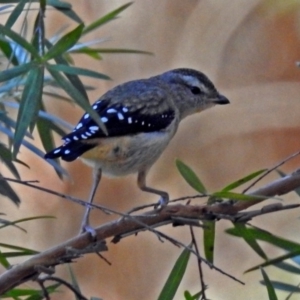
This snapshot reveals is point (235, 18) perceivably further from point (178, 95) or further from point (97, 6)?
point (178, 95)

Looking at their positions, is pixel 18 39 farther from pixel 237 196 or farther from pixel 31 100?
pixel 237 196

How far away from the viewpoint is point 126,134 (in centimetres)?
83

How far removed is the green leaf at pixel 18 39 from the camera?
1.79 ft

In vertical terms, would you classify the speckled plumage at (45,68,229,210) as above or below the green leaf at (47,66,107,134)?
above

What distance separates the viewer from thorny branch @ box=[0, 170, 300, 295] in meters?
0.58

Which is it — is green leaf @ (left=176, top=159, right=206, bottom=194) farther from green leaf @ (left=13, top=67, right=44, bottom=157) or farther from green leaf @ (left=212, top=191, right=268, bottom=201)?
green leaf @ (left=13, top=67, right=44, bottom=157)

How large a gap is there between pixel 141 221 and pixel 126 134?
0.83 feet

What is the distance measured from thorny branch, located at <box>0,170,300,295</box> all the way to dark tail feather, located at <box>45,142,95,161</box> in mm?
124

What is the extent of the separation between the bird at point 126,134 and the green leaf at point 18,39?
0.16 m

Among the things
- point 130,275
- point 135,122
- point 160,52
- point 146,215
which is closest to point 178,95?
point 135,122

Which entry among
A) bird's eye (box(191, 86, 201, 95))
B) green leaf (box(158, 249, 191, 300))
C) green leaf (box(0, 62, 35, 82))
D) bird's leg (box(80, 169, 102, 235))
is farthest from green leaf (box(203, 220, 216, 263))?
bird's eye (box(191, 86, 201, 95))

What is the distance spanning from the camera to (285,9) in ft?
5.47

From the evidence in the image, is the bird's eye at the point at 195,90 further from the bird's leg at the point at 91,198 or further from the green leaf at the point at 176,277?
the green leaf at the point at 176,277

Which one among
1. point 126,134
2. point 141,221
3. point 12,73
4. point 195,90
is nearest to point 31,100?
point 12,73
